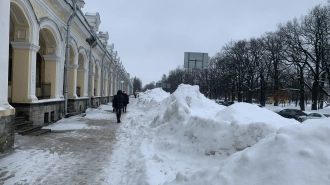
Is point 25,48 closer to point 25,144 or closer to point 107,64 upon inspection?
point 25,144

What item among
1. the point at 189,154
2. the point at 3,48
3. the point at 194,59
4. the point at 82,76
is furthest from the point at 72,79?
the point at 189,154

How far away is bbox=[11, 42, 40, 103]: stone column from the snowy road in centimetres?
229

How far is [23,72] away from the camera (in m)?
9.66

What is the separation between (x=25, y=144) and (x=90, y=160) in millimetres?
2471

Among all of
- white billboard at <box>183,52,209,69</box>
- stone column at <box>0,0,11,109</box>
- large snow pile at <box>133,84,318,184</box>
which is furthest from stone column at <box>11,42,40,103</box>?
white billboard at <box>183,52,209,69</box>

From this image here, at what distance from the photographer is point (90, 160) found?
6.05 metres

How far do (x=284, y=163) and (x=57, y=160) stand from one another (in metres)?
5.00

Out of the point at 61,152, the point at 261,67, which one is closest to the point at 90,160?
the point at 61,152

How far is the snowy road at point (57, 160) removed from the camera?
15.5ft

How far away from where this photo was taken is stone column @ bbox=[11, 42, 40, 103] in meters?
9.50

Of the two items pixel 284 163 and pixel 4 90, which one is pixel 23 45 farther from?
pixel 284 163

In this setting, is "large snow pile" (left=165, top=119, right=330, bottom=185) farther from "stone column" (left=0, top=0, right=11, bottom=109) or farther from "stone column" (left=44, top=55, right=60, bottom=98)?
"stone column" (left=44, top=55, right=60, bottom=98)

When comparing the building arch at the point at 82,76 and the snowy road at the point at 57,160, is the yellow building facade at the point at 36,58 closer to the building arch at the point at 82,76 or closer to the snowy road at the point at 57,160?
the building arch at the point at 82,76

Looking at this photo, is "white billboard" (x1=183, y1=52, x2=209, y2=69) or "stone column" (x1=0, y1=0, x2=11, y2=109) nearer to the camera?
Answer: "stone column" (x1=0, y1=0, x2=11, y2=109)
